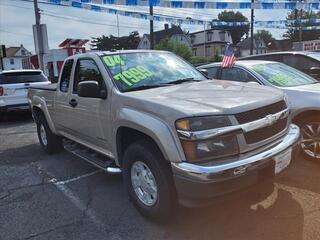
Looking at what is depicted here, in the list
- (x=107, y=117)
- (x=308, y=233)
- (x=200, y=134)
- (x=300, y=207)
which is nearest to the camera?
(x=200, y=134)

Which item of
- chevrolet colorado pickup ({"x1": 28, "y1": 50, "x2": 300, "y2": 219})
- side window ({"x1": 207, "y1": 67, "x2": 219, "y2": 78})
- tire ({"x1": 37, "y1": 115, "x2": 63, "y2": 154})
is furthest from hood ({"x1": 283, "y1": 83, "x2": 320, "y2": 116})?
tire ({"x1": 37, "y1": 115, "x2": 63, "y2": 154})

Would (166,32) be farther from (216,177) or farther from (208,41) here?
(216,177)

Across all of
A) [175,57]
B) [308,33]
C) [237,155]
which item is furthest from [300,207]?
[308,33]

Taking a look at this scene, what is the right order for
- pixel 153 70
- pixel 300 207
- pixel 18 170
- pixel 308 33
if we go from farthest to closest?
1. pixel 308 33
2. pixel 18 170
3. pixel 153 70
4. pixel 300 207

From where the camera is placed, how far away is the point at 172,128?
3.38m

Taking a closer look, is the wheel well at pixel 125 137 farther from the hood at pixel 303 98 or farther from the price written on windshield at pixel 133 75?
the hood at pixel 303 98

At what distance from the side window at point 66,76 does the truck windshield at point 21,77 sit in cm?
596

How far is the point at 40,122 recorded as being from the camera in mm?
7113

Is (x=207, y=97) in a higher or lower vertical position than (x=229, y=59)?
lower

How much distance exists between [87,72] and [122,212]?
200 cm

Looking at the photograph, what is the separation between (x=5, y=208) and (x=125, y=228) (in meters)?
1.68

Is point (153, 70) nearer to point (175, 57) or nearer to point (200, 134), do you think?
point (175, 57)

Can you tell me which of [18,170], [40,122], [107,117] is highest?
[107,117]

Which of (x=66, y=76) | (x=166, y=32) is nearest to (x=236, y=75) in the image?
(x=66, y=76)
